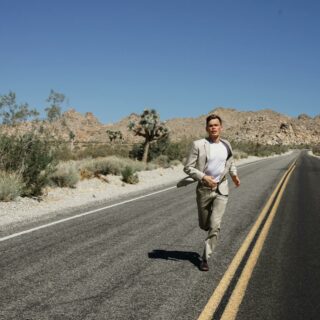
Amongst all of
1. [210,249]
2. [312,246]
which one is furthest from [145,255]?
[312,246]

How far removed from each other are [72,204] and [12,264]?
6614 mm

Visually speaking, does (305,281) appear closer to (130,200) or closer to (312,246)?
(312,246)

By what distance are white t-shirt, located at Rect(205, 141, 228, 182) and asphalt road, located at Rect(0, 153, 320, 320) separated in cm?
130

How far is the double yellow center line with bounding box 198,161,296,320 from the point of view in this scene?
15.6ft

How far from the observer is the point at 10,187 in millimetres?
12586

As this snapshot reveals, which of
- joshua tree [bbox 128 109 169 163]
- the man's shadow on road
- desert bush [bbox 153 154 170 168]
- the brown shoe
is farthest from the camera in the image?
joshua tree [bbox 128 109 169 163]

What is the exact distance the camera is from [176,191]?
56.6 feet

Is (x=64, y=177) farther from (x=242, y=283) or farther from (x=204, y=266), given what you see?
(x=242, y=283)

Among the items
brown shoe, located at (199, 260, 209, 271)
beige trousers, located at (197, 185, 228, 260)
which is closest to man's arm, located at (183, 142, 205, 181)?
beige trousers, located at (197, 185, 228, 260)

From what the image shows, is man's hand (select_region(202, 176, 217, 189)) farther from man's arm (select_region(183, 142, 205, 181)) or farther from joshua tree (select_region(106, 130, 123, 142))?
joshua tree (select_region(106, 130, 123, 142))

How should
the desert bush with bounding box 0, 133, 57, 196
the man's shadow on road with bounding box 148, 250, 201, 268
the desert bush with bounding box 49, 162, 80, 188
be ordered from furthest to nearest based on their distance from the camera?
the desert bush with bounding box 49, 162, 80, 188 < the desert bush with bounding box 0, 133, 57, 196 < the man's shadow on road with bounding box 148, 250, 201, 268

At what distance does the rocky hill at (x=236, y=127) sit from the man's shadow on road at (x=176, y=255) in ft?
406

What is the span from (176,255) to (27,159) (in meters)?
8.80

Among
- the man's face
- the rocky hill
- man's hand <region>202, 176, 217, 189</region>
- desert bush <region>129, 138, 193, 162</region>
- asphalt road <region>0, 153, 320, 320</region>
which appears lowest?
asphalt road <region>0, 153, 320, 320</region>
